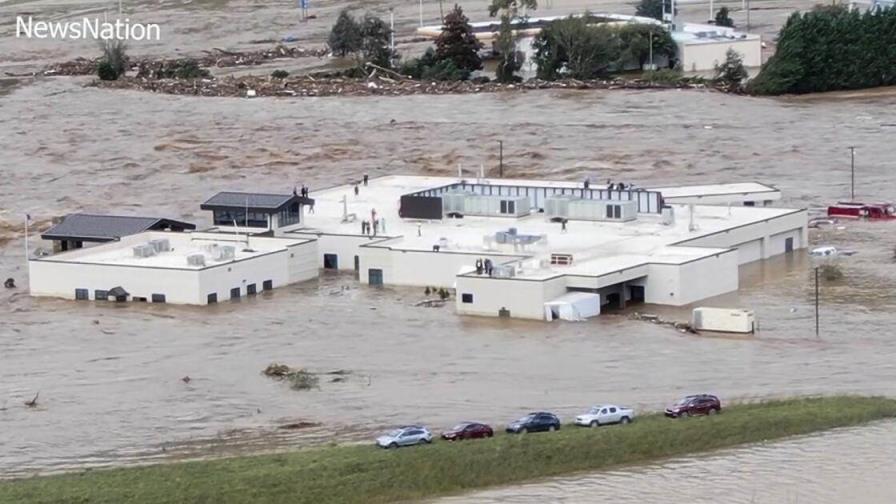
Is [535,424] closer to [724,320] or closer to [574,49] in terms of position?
[724,320]

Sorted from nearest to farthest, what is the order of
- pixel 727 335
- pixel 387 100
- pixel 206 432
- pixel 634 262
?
pixel 206 432
pixel 727 335
pixel 634 262
pixel 387 100

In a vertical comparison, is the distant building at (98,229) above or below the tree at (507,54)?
below

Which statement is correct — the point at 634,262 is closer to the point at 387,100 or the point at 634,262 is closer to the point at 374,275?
the point at 374,275

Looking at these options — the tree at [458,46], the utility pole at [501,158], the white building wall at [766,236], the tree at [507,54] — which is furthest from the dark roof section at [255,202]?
the tree at [458,46]

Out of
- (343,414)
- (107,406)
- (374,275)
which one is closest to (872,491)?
(343,414)

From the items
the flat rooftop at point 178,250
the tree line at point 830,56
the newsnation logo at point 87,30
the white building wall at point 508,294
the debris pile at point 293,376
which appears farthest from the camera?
the newsnation logo at point 87,30

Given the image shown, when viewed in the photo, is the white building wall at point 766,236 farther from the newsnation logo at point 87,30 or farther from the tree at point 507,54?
the newsnation logo at point 87,30

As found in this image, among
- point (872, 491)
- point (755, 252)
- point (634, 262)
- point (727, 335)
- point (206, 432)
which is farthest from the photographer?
point (755, 252)
